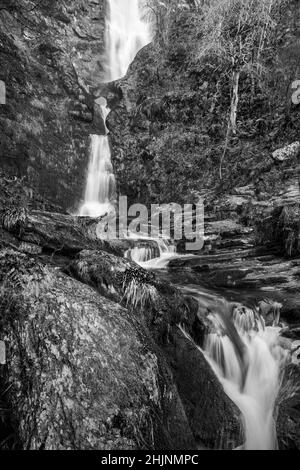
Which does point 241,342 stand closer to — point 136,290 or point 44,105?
point 136,290

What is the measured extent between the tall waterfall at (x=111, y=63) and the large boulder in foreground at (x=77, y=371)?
35.0 feet

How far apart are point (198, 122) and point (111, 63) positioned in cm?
831

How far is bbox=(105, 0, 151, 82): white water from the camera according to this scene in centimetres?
2159

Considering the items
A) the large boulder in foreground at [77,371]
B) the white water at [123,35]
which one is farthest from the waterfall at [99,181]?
the large boulder in foreground at [77,371]

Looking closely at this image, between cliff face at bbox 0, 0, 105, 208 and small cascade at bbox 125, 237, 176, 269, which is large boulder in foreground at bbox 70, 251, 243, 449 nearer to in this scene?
small cascade at bbox 125, 237, 176, 269

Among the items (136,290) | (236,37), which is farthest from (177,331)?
(236,37)

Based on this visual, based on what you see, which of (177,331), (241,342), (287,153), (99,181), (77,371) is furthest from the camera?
(99,181)

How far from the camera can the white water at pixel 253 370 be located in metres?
4.94

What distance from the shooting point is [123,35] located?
903 inches

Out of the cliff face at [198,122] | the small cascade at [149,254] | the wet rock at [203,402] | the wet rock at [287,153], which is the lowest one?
the wet rock at [203,402]

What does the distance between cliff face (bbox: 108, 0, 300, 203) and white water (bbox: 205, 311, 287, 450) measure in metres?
6.99

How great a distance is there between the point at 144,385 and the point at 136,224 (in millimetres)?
9645

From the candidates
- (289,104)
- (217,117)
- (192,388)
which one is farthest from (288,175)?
(192,388)

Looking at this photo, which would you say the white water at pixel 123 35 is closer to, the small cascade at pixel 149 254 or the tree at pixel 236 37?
the tree at pixel 236 37
